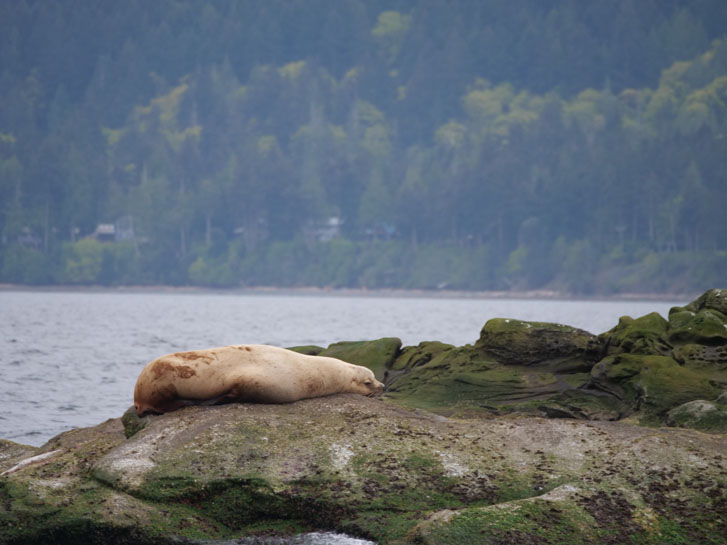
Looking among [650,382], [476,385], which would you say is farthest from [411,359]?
[650,382]

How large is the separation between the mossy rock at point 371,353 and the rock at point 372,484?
449cm

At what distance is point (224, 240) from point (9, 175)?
33.6 metres

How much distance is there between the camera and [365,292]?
4648 inches

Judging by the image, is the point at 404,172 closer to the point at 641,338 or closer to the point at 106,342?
the point at 106,342

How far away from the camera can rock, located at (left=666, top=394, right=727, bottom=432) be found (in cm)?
1002

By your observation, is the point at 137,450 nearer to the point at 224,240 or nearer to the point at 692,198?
the point at 692,198

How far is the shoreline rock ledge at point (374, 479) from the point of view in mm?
7758

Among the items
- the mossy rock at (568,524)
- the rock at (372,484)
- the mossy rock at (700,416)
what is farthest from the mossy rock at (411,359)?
the mossy rock at (568,524)

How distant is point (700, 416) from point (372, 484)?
12.9 ft

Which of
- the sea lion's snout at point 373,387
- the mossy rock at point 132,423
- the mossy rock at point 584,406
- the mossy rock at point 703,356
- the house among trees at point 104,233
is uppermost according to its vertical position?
the house among trees at point 104,233

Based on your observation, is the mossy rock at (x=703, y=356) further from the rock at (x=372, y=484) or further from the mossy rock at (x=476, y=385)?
the rock at (x=372, y=484)

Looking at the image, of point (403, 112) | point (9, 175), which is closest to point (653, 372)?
point (9, 175)

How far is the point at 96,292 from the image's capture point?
4929 inches

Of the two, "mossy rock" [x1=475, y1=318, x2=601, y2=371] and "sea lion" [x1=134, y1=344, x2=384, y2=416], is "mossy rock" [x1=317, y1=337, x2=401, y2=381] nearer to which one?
"mossy rock" [x1=475, y1=318, x2=601, y2=371]
